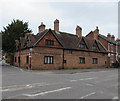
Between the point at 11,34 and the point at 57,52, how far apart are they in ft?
58.7

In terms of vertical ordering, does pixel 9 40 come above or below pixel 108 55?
above

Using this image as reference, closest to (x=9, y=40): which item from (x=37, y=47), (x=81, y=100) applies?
(x=37, y=47)

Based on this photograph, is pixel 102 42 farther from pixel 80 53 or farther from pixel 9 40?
pixel 9 40

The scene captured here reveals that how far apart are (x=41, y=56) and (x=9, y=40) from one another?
17.1 m

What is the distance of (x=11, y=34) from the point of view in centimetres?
3809

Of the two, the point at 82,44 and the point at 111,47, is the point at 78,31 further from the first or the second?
the point at 111,47

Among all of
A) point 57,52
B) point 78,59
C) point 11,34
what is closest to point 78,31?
point 78,59

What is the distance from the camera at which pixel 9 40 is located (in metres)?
37.6

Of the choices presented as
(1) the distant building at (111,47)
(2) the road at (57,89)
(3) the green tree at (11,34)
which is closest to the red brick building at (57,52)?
(1) the distant building at (111,47)

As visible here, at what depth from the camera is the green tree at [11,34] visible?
1479 inches

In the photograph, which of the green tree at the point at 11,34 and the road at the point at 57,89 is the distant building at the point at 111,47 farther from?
the road at the point at 57,89

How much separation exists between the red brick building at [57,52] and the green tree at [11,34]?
32.6ft

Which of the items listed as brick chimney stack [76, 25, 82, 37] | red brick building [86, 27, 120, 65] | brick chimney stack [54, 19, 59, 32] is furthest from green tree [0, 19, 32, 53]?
red brick building [86, 27, 120, 65]

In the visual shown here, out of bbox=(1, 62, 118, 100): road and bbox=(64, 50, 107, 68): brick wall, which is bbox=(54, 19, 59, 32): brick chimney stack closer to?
bbox=(64, 50, 107, 68): brick wall
